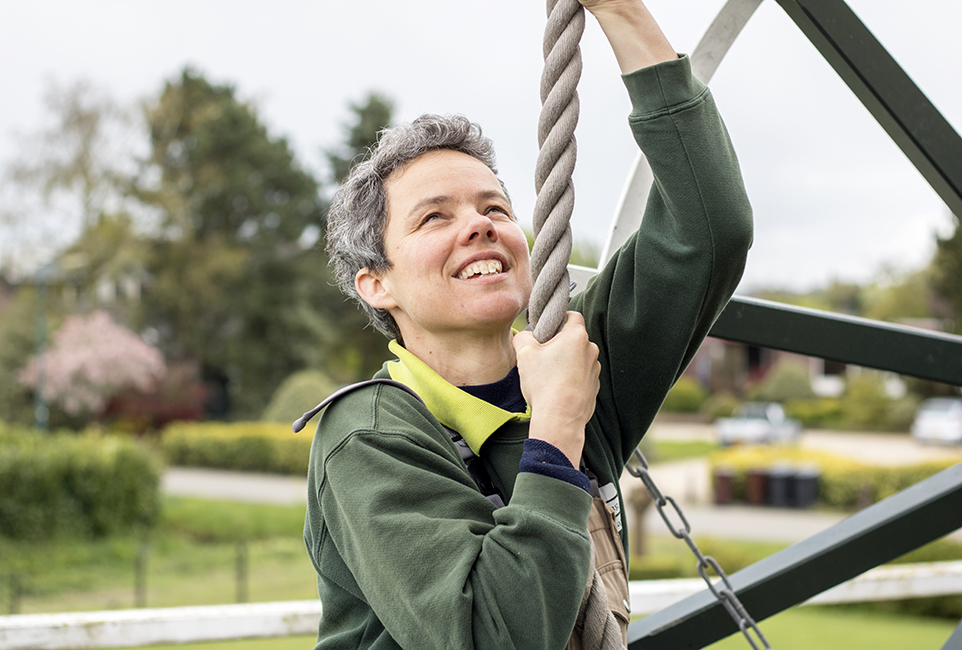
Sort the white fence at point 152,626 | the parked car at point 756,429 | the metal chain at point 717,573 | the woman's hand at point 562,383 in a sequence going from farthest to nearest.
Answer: the parked car at point 756,429 → the white fence at point 152,626 → the metal chain at point 717,573 → the woman's hand at point 562,383

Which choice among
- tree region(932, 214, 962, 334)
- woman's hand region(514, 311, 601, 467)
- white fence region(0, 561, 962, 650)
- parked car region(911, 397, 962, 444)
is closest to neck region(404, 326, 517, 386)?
woman's hand region(514, 311, 601, 467)

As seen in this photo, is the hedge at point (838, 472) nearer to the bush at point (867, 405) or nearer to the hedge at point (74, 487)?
the hedge at point (74, 487)

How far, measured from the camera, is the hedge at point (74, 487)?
1031 centimetres

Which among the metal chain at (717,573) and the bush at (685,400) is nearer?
the metal chain at (717,573)

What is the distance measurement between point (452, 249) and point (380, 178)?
213 mm

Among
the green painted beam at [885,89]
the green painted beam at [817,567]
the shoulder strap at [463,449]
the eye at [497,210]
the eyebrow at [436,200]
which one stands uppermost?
the green painted beam at [885,89]

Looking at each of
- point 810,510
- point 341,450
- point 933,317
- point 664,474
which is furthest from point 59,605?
point 933,317

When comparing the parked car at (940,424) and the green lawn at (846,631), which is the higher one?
the green lawn at (846,631)

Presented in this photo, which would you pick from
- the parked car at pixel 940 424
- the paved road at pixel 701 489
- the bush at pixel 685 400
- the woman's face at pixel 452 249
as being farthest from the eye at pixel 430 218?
the bush at pixel 685 400

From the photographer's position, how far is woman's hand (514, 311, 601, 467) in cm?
117

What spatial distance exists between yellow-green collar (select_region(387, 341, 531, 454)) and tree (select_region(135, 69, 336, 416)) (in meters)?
23.1

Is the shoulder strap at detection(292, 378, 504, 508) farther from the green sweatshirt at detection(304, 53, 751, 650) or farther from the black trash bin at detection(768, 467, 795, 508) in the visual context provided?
the black trash bin at detection(768, 467, 795, 508)

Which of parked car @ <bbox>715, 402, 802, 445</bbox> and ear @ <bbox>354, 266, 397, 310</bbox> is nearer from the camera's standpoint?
ear @ <bbox>354, 266, 397, 310</bbox>

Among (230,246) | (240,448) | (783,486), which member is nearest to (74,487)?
(240,448)
